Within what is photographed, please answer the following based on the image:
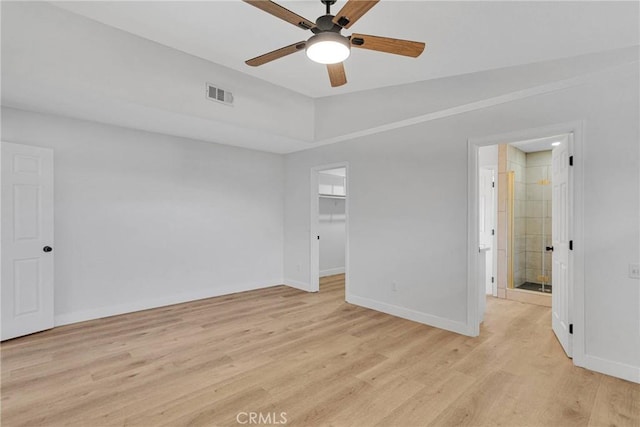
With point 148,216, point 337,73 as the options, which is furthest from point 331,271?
point 337,73

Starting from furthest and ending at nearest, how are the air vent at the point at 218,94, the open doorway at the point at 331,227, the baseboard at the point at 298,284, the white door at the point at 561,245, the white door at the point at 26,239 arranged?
the open doorway at the point at 331,227
the baseboard at the point at 298,284
the air vent at the point at 218,94
the white door at the point at 26,239
the white door at the point at 561,245

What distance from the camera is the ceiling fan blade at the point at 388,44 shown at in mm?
2114

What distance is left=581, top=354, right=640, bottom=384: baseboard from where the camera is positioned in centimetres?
255

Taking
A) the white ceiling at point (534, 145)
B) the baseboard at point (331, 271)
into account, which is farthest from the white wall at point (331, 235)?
the white ceiling at point (534, 145)

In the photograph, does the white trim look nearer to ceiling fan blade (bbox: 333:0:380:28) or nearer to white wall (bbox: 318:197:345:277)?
ceiling fan blade (bbox: 333:0:380:28)

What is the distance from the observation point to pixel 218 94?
154 inches

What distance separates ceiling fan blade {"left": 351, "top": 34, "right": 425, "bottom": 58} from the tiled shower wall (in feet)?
16.0

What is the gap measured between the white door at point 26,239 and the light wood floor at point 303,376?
0.26 meters

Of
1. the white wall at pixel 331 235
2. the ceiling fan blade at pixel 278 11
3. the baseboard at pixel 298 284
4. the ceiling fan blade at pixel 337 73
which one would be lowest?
the baseboard at pixel 298 284

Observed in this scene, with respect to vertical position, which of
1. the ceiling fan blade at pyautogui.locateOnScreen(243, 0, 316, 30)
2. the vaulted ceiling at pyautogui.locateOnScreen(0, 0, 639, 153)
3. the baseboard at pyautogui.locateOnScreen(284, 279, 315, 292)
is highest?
the vaulted ceiling at pyautogui.locateOnScreen(0, 0, 639, 153)

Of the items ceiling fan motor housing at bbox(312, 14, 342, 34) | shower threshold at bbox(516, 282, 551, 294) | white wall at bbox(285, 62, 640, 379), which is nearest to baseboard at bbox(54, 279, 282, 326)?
white wall at bbox(285, 62, 640, 379)

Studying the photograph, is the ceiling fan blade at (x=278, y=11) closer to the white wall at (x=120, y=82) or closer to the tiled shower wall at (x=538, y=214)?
the white wall at (x=120, y=82)

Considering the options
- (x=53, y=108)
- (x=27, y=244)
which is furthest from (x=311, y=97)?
(x=27, y=244)

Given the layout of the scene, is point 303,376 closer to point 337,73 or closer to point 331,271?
point 337,73
